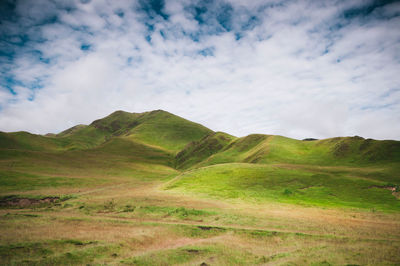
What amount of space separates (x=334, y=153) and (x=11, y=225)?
11817 cm

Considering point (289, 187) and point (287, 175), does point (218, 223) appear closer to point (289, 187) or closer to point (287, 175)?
point (289, 187)

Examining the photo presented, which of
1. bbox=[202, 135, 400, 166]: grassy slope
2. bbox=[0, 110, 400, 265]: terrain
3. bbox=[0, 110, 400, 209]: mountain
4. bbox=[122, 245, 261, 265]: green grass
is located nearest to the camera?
bbox=[122, 245, 261, 265]: green grass

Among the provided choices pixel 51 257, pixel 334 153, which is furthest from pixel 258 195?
pixel 334 153

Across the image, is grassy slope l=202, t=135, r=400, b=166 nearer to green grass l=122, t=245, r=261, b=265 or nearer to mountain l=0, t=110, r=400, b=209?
mountain l=0, t=110, r=400, b=209

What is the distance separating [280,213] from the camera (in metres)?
32.4

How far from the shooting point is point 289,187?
53375 millimetres

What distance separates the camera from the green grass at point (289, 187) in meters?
43.3

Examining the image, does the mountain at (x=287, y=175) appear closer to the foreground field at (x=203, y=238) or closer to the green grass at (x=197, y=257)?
the foreground field at (x=203, y=238)

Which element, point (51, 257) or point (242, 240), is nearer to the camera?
point (51, 257)

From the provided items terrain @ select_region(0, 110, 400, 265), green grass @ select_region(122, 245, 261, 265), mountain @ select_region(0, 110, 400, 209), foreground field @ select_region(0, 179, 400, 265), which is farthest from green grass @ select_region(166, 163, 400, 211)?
green grass @ select_region(122, 245, 261, 265)

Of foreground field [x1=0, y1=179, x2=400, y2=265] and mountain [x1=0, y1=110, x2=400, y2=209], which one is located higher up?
mountain [x1=0, y1=110, x2=400, y2=209]

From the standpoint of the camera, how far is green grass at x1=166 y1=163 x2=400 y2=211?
4334cm

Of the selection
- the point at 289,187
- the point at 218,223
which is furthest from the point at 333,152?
the point at 218,223

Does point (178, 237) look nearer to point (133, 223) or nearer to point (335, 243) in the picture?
point (133, 223)
